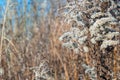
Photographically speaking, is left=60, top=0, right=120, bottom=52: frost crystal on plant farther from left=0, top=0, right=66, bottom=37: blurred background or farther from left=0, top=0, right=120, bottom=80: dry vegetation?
left=0, top=0, right=66, bottom=37: blurred background

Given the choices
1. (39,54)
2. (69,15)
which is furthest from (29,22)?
(69,15)

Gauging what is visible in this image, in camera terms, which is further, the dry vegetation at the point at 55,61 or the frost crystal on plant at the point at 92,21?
the dry vegetation at the point at 55,61

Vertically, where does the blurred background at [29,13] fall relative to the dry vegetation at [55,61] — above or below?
above

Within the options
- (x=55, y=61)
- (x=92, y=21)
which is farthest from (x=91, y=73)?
(x=55, y=61)

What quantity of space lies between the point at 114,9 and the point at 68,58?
712 millimetres

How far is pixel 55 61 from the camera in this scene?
3260mm

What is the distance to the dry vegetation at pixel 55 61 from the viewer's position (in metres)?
2.58

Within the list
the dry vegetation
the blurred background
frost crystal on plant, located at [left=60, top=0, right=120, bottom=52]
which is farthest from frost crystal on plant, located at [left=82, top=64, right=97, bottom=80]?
the blurred background

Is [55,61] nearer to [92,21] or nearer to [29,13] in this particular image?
[92,21]

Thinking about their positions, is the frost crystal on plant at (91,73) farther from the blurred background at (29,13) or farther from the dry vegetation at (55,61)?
the blurred background at (29,13)

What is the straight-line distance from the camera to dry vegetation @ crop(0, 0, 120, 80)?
102 inches

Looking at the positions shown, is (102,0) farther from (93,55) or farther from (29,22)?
(29,22)

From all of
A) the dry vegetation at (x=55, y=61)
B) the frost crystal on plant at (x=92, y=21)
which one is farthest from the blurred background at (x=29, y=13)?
the frost crystal on plant at (x=92, y=21)

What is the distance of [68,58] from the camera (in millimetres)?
3143
